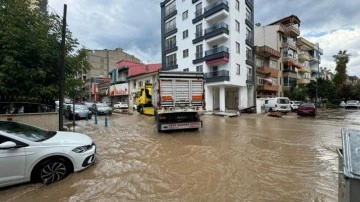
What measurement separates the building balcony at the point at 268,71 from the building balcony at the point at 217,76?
902cm

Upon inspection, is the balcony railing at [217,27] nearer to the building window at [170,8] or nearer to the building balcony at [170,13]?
the building balcony at [170,13]

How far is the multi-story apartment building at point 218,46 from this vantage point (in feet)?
97.5

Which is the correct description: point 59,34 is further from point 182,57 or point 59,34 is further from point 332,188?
point 182,57

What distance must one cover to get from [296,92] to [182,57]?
20.7 m

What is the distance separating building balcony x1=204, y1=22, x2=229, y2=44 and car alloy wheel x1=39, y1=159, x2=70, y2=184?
26709mm

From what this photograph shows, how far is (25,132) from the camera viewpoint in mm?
5922

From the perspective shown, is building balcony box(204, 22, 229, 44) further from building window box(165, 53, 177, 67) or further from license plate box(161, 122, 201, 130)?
license plate box(161, 122, 201, 130)

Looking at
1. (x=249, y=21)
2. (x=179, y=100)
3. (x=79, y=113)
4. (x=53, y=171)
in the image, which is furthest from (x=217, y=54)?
(x=53, y=171)

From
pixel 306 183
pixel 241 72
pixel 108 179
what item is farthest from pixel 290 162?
pixel 241 72

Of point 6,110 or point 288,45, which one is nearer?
point 6,110

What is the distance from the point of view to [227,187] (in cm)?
504

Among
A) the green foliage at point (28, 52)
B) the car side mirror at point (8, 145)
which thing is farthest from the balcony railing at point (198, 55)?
the car side mirror at point (8, 145)

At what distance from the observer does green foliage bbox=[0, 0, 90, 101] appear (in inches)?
377

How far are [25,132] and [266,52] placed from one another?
36293 millimetres
